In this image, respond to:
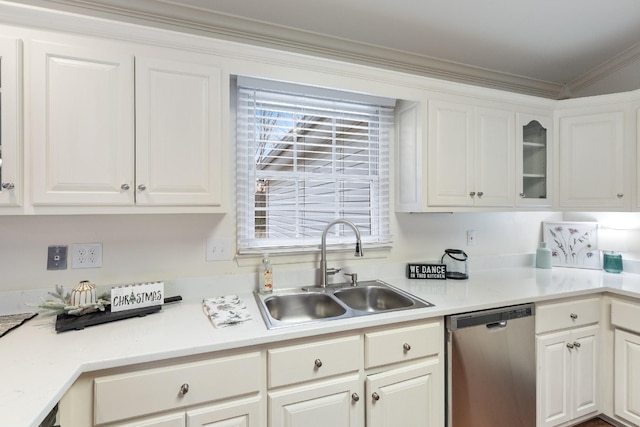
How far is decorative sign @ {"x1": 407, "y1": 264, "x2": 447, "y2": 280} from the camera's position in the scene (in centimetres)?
210

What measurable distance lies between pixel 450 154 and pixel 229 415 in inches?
72.2

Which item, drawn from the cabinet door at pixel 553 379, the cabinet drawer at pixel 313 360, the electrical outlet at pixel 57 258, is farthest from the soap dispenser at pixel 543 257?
the electrical outlet at pixel 57 258

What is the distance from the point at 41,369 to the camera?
0.94 metres

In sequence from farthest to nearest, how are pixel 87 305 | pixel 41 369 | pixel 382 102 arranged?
pixel 382 102 < pixel 87 305 < pixel 41 369

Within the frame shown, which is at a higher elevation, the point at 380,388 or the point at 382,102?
the point at 382,102

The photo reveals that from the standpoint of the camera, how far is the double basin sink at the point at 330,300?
168 centimetres

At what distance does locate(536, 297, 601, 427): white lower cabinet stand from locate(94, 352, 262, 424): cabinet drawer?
5.30 ft

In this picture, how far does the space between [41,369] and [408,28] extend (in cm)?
242

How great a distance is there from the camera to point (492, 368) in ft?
5.16

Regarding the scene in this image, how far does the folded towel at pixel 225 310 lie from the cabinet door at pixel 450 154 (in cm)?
128

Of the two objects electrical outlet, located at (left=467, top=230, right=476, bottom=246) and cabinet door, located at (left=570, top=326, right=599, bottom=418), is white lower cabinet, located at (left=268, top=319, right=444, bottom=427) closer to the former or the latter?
cabinet door, located at (left=570, top=326, right=599, bottom=418)

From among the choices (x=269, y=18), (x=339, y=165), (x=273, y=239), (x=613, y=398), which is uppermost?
(x=269, y=18)

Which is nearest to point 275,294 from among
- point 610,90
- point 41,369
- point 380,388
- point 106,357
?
point 380,388

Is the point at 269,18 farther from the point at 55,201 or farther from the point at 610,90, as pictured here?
the point at 610,90
